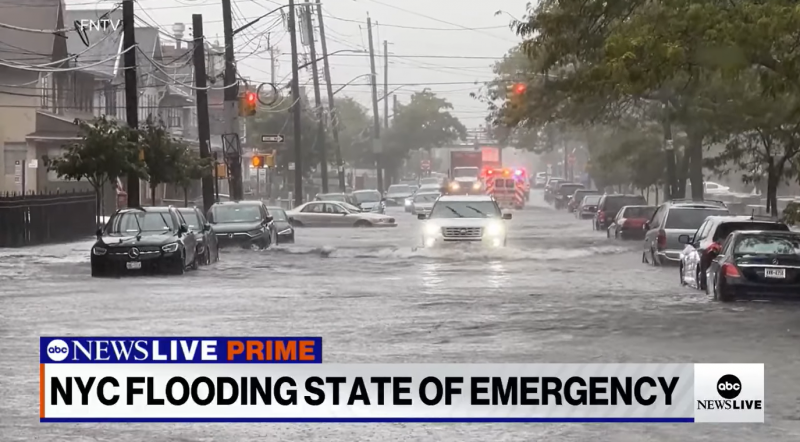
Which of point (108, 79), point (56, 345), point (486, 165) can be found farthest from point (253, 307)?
point (486, 165)

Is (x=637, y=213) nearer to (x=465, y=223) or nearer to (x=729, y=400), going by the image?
(x=465, y=223)

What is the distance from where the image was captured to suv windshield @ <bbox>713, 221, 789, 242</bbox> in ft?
87.2

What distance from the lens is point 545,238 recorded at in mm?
49906

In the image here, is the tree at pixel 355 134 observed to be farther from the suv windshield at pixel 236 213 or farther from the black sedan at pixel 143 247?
the black sedan at pixel 143 247

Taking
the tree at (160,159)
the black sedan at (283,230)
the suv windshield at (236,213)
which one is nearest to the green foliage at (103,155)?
the suv windshield at (236,213)

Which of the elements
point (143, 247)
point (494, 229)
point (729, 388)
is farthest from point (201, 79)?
point (729, 388)

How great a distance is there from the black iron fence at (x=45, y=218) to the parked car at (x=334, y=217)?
12.8 meters

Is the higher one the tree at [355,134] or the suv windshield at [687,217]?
the tree at [355,134]

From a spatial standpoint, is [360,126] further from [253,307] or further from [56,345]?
[56,345]

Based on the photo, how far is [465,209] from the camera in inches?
1572

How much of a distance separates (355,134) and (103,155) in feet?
387

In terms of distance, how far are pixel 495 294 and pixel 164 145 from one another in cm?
2455

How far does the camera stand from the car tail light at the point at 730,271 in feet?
76.3

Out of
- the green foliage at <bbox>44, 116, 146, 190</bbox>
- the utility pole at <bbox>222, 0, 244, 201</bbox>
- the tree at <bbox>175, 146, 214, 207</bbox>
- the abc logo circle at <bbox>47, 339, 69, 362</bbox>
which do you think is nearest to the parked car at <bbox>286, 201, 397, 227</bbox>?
the utility pole at <bbox>222, 0, 244, 201</bbox>
